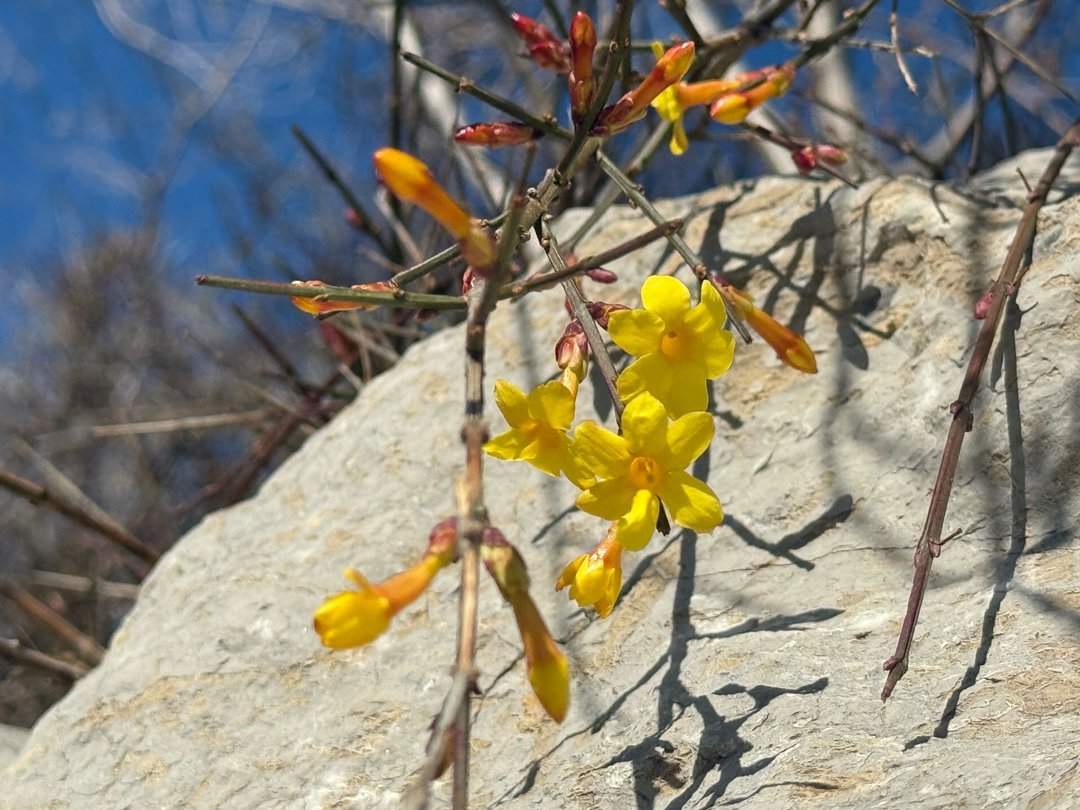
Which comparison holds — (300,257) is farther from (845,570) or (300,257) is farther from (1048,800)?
(1048,800)

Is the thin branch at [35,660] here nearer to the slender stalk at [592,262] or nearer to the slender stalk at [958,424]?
the slender stalk at [592,262]

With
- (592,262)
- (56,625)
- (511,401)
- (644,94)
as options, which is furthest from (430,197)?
(56,625)

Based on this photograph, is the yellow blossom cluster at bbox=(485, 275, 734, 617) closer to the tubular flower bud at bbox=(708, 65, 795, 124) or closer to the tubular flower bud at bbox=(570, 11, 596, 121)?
the tubular flower bud at bbox=(570, 11, 596, 121)

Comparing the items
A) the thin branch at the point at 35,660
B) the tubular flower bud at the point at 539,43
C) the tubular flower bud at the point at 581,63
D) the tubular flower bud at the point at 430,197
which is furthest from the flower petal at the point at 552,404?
the thin branch at the point at 35,660

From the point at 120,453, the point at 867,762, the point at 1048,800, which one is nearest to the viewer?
the point at 1048,800

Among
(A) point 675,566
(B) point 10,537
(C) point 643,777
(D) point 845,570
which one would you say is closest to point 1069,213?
(D) point 845,570

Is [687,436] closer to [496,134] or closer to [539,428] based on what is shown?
[539,428]
